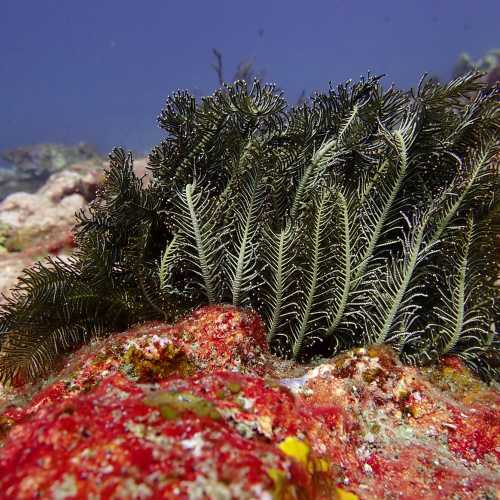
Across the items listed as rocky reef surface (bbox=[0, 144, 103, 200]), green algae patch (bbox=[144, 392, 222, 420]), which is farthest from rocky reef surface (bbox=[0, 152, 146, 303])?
rocky reef surface (bbox=[0, 144, 103, 200])

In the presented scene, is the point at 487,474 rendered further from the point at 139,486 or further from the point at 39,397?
the point at 39,397

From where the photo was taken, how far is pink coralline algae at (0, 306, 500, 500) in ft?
4.85

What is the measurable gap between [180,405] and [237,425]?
286 mm

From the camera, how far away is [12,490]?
4.76 feet

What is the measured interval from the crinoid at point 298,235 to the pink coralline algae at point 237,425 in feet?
1.09

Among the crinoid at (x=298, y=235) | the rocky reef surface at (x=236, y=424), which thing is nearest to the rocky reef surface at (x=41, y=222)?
the crinoid at (x=298, y=235)

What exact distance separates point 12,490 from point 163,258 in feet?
7.77

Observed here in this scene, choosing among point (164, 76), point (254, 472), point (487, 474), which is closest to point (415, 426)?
point (487, 474)

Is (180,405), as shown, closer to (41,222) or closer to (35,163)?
(41,222)

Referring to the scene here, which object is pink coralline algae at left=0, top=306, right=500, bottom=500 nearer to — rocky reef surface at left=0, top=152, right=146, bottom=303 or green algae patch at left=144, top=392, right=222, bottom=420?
green algae patch at left=144, top=392, right=222, bottom=420

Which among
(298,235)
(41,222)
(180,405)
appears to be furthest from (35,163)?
(180,405)

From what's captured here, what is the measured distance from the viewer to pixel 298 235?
3.48m

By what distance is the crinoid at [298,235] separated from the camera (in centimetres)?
351

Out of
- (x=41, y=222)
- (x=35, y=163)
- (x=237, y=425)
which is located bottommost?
(x=237, y=425)
